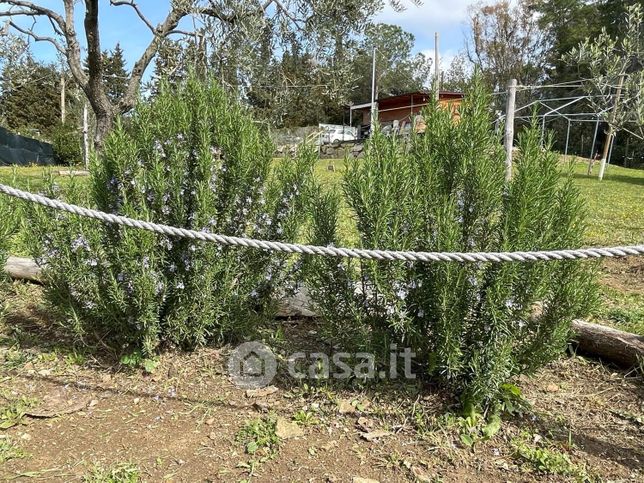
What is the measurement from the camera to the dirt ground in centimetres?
209

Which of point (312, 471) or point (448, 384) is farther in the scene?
point (448, 384)

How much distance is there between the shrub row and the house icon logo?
5.1 inches

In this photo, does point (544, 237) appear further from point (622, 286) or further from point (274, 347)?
point (622, 286)

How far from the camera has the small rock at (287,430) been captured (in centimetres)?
229

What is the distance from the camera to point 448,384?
95.9 inches

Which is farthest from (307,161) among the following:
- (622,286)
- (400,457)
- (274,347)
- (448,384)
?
(622,286)

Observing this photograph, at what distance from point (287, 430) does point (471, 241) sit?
1.21 meters

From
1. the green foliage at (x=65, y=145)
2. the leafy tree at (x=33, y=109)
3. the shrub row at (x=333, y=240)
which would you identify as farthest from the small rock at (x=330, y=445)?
the leafy tree at (x=33, y=109)

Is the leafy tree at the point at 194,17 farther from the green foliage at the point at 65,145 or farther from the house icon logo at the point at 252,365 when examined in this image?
the green foliage at the point at 65,145

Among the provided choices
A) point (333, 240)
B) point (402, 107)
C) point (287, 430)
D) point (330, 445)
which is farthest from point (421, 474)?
point (402, 107)

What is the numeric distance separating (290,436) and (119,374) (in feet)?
3.72

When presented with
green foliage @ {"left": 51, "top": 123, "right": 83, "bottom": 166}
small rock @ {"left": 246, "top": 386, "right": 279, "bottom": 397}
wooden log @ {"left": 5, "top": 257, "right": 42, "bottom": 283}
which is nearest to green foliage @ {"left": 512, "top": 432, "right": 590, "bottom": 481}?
small rock @ {"left": 246, "top": 386, "right": 279, "bottom": 397}

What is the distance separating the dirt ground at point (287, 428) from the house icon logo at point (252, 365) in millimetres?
63

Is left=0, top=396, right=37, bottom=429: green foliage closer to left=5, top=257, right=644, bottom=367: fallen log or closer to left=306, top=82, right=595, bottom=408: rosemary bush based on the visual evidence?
left=5, top=257, right=644, bottom=367: fallen log
